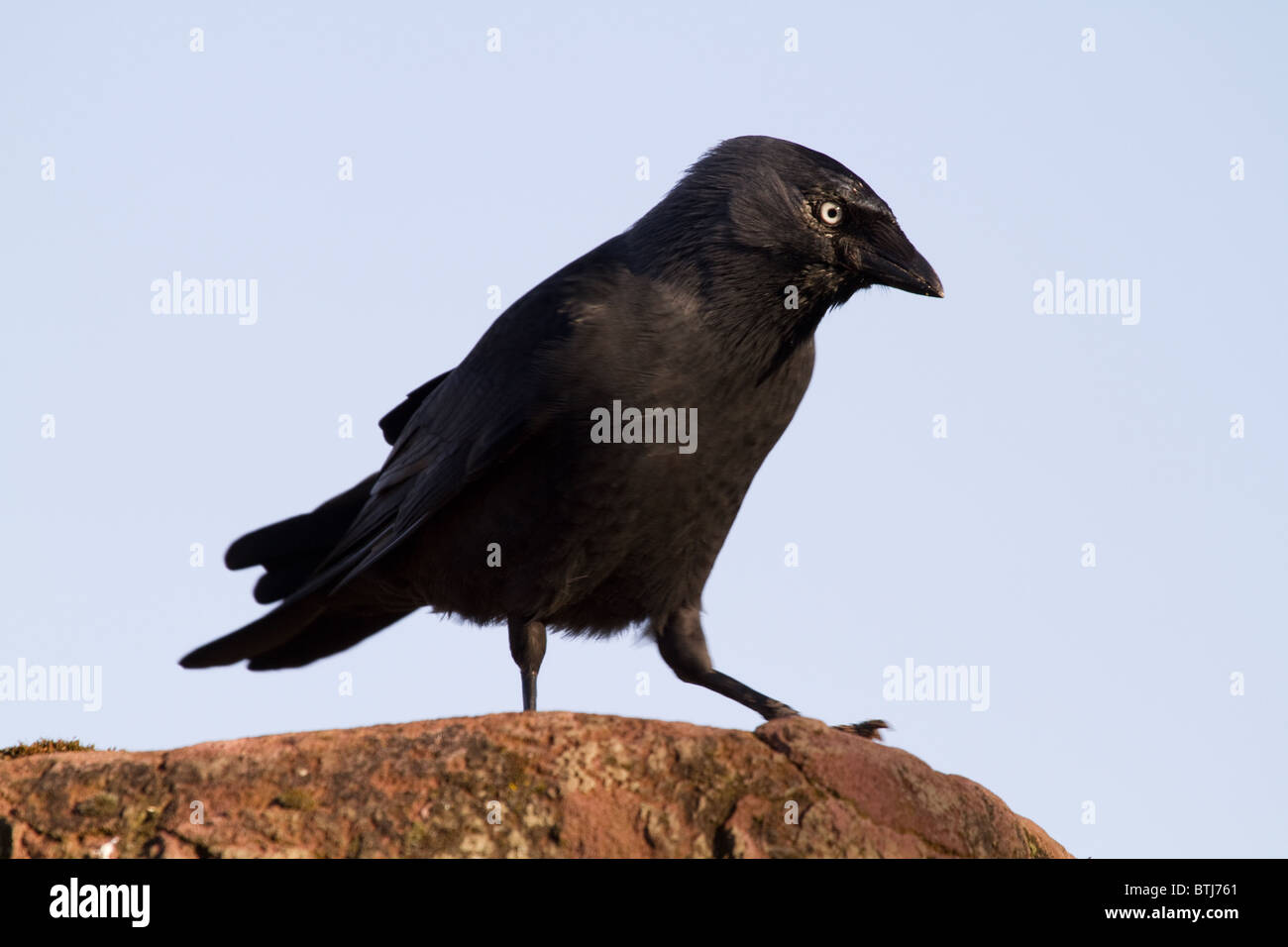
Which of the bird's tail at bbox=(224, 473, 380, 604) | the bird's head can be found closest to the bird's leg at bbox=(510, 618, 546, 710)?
the bird's tail at bbox=(224, 473, 380, 604)

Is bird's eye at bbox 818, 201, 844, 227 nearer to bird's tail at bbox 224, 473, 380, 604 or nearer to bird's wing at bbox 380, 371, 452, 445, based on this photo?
bird's wing at bbox 380, 371, 452, 445

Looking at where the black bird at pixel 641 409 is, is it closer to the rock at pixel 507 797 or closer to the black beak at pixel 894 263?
the black beak at pixel 894 263

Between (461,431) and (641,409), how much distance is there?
1.07 m


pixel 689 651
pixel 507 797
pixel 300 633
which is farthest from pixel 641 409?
pixel 300 633

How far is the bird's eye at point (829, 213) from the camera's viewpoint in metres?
6.18

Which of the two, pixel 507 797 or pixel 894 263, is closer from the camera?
pixel 507 797

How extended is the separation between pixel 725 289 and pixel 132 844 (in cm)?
323

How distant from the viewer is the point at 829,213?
618 cm

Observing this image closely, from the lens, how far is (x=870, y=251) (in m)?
6.19

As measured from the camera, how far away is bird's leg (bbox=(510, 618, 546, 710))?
595 cm

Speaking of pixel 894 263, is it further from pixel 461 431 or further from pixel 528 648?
pixel 528 648

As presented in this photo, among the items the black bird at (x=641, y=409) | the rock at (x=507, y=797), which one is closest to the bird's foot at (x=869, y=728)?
the black bird at (x=641, y=409)
